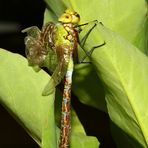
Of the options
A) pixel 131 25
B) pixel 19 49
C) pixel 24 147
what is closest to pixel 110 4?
pixel 131 25

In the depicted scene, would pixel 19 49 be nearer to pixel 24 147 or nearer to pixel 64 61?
pixel 24 147

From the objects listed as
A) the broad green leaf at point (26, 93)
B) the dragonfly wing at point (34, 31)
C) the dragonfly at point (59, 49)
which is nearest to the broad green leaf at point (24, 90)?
the broad green leaf at point (26, 93)

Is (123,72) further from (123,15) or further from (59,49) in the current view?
(59,49)

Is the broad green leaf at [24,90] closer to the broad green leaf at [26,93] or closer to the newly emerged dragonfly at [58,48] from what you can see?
the broad green leaf at [26,93]

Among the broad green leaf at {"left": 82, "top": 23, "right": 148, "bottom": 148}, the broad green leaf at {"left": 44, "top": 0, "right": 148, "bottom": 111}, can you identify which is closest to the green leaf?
the broad green leaf at {"left": 44, "top": 0, "right": 148, "bottom": 111}

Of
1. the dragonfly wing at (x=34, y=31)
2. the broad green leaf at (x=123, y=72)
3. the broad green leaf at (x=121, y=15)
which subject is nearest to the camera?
the broad green leaf at (x=123, y=72)

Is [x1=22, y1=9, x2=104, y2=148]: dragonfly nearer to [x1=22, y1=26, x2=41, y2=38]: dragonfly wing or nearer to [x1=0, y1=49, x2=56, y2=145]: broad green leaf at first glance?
[x1=22, y1=26, x2=41, y2=38]: dragonfly wing
